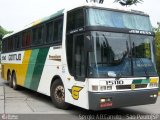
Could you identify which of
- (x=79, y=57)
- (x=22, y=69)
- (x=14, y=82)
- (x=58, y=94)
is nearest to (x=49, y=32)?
(x=58, y=94)

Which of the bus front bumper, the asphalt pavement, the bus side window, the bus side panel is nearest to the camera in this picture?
the bus front bumper

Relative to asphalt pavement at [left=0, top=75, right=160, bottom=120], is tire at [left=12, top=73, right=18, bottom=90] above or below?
above

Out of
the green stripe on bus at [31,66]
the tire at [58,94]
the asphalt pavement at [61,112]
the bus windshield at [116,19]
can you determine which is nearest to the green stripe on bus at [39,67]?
the green stripe on bus at [31,66]

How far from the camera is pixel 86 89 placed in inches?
358

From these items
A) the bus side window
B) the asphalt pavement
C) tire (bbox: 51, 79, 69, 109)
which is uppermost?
the bus side window

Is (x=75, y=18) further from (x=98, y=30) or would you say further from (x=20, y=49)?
(x=20, y=49)

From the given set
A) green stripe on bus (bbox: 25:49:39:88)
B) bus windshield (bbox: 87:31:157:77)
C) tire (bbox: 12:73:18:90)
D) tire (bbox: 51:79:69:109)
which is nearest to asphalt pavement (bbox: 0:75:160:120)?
tire (bbox: 51:79:69:109)

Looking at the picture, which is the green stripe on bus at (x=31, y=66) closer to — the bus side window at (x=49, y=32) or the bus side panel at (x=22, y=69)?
the bus side panel at (x=22, y=69)

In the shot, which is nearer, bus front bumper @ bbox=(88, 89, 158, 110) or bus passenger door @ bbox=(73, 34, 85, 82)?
bus front bumper @ bbox=(88, 89, 158, 110)

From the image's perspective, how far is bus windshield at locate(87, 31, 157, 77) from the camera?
9057 millimetres

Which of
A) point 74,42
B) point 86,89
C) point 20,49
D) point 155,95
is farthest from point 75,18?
point 20,49

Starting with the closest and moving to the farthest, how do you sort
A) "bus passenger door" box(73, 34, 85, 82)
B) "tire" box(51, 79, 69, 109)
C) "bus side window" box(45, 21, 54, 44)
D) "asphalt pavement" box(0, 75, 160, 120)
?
1. "bus passenger door" box(73, 34, 85, 82)
2. "asphalt pavement" box(0, 75, 160, 120)
3. "tire" box(51, 79, 69, 109)
4. "bus side window" box(45, 21, 54, 44)

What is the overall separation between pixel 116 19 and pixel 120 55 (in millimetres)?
1112

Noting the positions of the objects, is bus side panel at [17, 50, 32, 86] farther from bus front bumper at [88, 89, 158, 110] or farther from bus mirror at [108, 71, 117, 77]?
bus front bumper at [88, 89, 158, 110]
